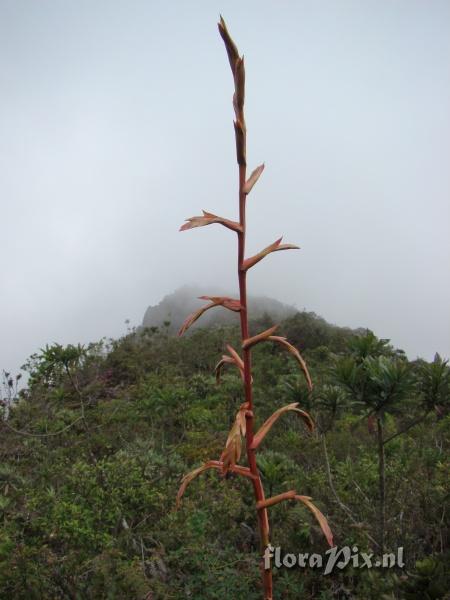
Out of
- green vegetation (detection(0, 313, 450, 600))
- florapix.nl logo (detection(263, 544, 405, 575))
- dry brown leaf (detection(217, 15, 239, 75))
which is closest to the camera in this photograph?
dry brown leaf (detection(217, 15, 239, 75))

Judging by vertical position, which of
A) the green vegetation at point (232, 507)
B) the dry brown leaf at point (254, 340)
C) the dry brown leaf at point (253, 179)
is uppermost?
the dry brown leaf at point (253, 179)

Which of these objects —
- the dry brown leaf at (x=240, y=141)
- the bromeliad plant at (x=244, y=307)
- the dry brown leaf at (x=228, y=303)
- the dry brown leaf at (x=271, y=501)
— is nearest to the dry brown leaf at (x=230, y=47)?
the bromeliad plant at (x=244, y=307)

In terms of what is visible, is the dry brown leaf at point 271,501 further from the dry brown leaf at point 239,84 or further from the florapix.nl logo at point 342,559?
the florapix.nl logo at point 342,559

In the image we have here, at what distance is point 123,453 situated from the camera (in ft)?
15.1

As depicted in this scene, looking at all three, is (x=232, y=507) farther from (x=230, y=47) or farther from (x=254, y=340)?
(x=230, y=47)

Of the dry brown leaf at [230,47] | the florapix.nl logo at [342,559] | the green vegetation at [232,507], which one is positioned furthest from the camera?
the green vegetation at [232,507]

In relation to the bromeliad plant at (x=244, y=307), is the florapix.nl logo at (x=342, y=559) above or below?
below

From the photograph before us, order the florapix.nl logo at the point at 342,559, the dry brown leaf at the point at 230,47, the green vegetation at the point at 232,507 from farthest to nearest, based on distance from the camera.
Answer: the green vegetation at the point at 232,507 → the florapix.nl logo at the point at 342,559 → the dry brown leaf at the point at 230,47

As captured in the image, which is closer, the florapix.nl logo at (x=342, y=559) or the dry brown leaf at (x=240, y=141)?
the dry brown leaf at (x=240, y=141)

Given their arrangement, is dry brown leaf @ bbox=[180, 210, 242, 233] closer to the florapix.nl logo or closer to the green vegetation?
the green vegetation

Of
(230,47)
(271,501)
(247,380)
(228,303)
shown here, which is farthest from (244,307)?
(230,47)

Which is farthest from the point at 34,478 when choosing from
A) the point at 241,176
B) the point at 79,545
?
the point at 241,176

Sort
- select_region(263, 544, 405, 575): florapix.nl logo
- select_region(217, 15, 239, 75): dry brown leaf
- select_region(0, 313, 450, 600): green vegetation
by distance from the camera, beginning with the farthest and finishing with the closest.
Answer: select_region(0, 313, 450, 600): green vegetation
select_region(263, 544, 405, 575): florapix.nl logo
select_region(217, 15, 239, 75): dry brown leaf

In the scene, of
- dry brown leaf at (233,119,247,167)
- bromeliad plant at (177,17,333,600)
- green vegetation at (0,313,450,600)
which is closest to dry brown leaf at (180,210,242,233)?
bromeliad plant at (177,17,333,600)
